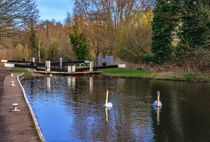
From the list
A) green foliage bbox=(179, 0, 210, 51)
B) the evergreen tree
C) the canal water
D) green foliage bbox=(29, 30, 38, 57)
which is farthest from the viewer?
green foliage bbox=(29, 30, 38, 57)

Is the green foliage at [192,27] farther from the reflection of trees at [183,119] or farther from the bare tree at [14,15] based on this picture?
the bare tree at [14,15]

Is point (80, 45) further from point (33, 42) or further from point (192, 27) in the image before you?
point (192, 27)

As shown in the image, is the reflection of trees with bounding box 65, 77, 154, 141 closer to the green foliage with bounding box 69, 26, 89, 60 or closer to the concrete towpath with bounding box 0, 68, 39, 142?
the concrete towpath with bounding box 0, 68, 39, 142

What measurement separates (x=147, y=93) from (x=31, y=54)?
48433 millimetres

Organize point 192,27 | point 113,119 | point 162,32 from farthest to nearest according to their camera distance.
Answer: point 162,32 < point 192,27 < point 113,119

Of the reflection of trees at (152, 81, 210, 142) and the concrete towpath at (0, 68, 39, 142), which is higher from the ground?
the concrete towpath at (0, 68, 39, 142)

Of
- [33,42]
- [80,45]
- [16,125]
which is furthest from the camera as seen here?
[33,42]

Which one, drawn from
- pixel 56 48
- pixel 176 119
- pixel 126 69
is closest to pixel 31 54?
pixel 56 48

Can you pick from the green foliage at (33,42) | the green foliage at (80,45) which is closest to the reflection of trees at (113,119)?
the green foliage at (80,45)

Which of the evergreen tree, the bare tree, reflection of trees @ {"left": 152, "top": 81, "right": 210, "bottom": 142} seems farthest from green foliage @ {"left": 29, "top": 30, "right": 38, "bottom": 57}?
reflection of trees @ {"left": 152, "top": 81, "right": 210, "bottom": 142}

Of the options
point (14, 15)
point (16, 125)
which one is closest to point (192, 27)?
point (14, 15)

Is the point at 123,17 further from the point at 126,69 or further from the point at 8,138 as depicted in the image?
the point at 8,138

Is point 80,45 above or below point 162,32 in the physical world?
below

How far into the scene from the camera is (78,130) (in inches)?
426
